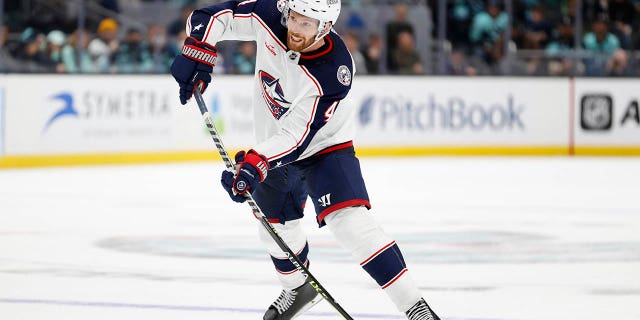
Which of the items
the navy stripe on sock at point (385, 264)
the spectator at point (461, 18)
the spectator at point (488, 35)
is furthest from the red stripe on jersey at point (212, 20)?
the spectator at point (488, 35)

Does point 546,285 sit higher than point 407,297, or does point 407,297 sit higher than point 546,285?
point 407,297

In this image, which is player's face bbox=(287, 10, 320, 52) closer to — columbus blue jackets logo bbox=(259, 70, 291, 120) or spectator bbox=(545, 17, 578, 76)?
columbus blue jackets logo bbox=(259, 70, 291, 120)

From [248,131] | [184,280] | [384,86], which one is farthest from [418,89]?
[184,280]

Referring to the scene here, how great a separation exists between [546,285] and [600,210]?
9.81 feet

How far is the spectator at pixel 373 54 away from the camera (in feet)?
A: 39.3

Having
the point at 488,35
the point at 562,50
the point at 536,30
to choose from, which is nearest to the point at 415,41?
the point at 488,35

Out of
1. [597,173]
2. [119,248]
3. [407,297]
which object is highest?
[407,297]

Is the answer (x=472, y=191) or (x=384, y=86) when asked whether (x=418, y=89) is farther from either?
(x=472, y=191)

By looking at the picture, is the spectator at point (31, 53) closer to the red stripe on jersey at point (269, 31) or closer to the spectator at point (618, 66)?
the spectator at point (618, 66)

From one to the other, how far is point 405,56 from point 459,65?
0.67 metres

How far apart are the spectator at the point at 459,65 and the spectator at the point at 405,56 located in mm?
376

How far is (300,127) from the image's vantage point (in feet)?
11.1

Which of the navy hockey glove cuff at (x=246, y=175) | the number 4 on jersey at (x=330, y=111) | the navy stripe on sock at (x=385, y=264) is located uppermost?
the number 4 on jersey at (x=330, y=111)

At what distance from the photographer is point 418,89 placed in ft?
39.8
